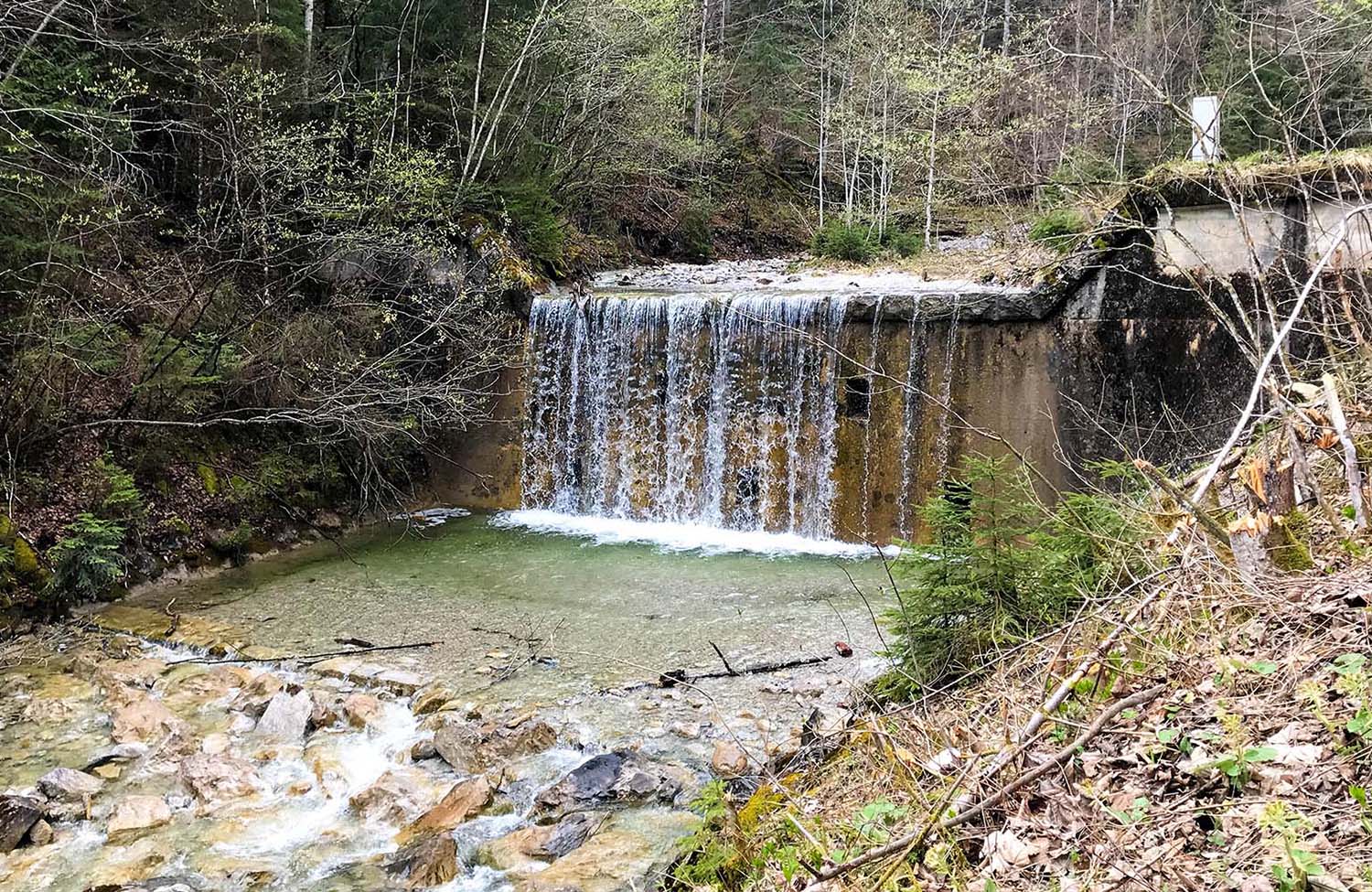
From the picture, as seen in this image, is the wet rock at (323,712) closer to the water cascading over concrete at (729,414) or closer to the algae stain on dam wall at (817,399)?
the algae stain on dam wall at (817,399)

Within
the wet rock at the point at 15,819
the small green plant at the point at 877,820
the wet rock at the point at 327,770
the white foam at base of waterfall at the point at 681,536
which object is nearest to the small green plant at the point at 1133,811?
the small green plant at the point at 877,820

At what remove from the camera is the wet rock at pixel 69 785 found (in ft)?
14.0

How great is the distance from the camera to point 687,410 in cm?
1051

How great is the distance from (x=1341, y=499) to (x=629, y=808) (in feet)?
11.3

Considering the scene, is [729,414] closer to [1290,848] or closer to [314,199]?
[314,199]

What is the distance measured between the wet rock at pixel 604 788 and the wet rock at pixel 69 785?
2.28 m

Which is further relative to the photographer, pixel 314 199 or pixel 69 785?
pixel 314 199

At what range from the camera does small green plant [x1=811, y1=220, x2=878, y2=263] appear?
1866 centimetres

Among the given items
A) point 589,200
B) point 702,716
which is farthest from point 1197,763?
point 589,200

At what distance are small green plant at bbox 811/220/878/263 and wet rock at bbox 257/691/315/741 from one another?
15652 millimetres

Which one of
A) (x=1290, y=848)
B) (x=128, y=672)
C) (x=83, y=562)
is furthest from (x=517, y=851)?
(x=83, y=562)

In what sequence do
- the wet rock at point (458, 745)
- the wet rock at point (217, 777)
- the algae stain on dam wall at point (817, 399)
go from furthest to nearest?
the algae stain on dam wall at point (817, 399), the wet rock at point (458, 745), the wet rock at point (217, 777)

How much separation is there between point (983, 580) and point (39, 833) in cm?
444

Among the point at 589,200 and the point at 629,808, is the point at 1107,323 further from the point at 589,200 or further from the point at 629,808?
the point at 589,200
